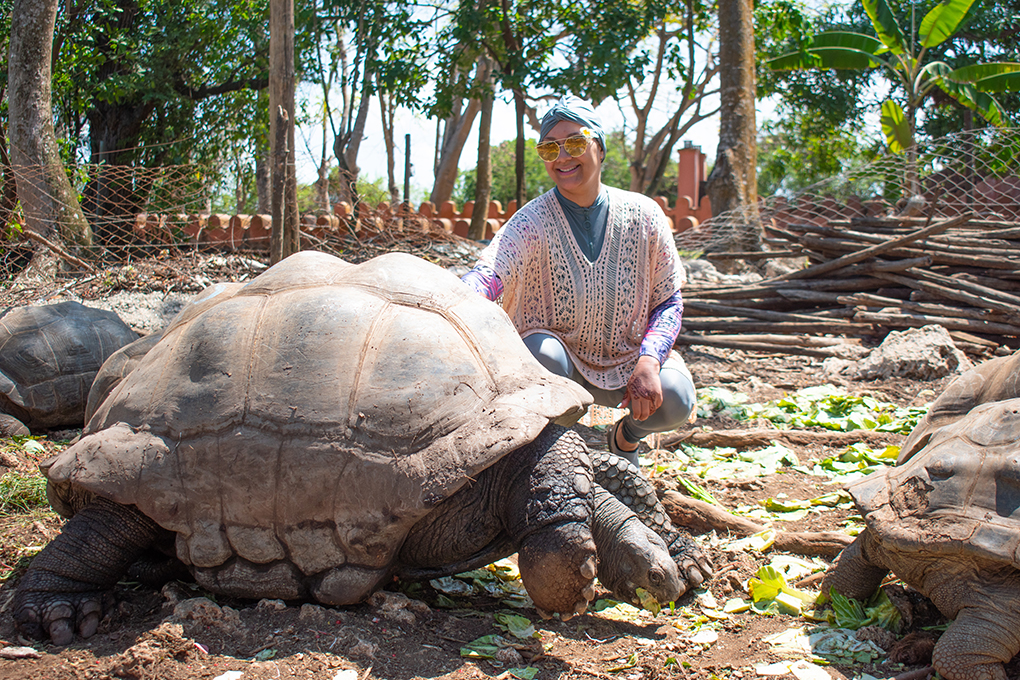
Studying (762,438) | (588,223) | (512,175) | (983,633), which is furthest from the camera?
(512,175)

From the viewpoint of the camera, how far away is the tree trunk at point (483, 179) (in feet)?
37.0

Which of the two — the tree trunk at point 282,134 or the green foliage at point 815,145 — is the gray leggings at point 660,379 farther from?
the green foliage at point 815,145

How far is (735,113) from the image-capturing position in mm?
10625

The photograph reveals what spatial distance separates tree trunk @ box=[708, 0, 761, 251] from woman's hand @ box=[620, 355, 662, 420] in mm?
8017

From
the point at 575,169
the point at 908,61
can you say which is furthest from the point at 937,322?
the point at 908,61

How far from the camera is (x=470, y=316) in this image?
2.62 meters

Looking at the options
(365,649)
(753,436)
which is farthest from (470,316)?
(753,436)

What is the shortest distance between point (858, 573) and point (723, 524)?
2.44 ft

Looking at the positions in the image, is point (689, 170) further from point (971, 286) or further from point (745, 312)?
point (971, 286)

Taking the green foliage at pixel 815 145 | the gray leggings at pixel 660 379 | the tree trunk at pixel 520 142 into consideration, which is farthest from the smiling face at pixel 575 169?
the green foliage at pixel 815 145

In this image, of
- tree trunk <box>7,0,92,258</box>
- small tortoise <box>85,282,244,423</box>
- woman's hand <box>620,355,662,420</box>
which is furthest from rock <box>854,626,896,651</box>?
tree trunk <box>7,0,92,258</box>

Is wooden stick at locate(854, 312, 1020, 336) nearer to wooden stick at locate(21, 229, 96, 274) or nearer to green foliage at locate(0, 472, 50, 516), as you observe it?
green foliage at locate(0, 472, 50, 516)

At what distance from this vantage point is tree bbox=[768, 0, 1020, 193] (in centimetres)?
1529

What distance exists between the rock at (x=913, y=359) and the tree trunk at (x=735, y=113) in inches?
185
